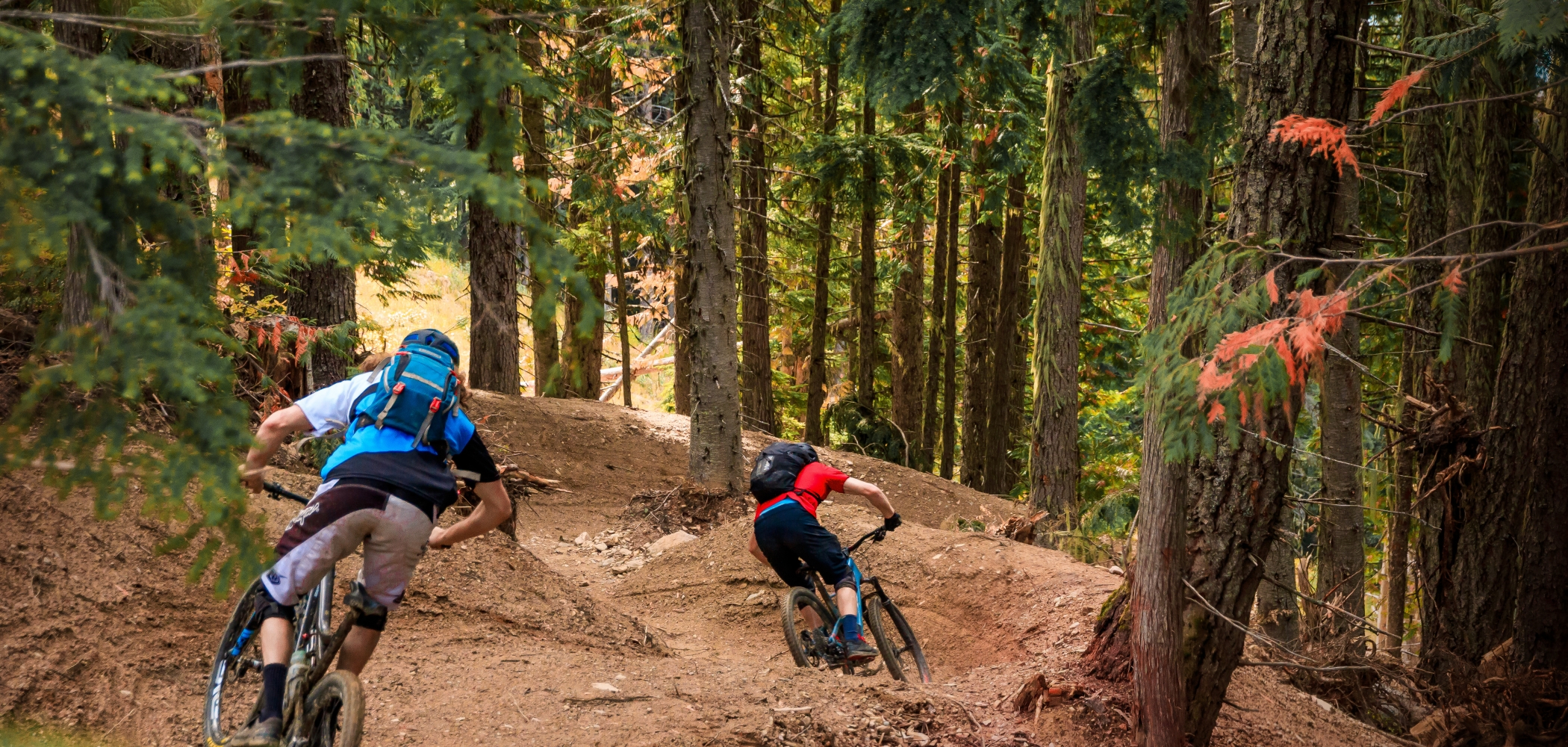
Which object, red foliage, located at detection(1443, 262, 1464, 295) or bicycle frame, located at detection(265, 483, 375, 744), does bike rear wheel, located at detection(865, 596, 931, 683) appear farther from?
red foliage, located at detection(1443, 262, 1464, 295)

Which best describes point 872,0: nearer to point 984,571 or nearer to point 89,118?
point 984,571

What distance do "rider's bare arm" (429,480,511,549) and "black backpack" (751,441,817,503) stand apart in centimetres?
238

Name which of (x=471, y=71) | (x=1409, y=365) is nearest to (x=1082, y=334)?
(x=1409, y=365)

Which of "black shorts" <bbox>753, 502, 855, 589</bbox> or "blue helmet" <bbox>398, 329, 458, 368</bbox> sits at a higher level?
"blue helmet" <bbox>398, 329, 458, 368</bbox>

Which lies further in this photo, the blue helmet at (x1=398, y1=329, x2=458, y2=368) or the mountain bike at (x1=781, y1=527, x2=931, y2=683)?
the mountain bike at (x1=781, y1=527, x2=931, y2=683)

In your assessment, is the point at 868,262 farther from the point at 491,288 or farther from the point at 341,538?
the point at 341,538

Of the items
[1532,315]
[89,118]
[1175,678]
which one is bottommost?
[1175,678]

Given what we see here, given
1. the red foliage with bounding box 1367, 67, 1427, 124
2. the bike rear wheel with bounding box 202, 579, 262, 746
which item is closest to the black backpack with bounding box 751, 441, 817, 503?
the bike rear wheel with bounding box 202, 579, 262, 746

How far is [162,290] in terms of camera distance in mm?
2580

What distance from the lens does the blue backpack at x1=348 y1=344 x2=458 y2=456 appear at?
159 inches

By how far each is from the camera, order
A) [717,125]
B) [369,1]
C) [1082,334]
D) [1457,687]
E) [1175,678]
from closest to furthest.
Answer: [369,1], [1175,678], [1457,687], [717,125], [1082,334]

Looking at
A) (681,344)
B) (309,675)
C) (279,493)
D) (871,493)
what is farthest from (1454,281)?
(681,344)

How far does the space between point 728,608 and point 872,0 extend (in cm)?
543

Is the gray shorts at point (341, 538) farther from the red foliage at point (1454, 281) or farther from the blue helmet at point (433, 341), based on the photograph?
the red foliage at point (1454, 281)
